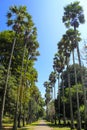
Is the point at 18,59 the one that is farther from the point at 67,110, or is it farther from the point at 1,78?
the point at 67,110

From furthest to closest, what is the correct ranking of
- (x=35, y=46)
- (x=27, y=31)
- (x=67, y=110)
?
(x=67, y=110) → (x=35, y=46) → (x=27, y=31)

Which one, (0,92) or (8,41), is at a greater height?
(8,41)

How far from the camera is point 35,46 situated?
4384 centimetres

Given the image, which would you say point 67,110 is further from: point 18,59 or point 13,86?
point 13,86

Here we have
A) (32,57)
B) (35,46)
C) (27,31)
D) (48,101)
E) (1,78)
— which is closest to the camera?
(1,78)

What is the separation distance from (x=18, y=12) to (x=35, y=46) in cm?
1259

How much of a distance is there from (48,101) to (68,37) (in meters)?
106

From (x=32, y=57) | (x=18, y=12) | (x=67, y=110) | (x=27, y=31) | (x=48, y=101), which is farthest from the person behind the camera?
(x=48, y=101)

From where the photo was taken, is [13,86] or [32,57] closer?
[13,86]

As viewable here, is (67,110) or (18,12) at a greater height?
(18,12)

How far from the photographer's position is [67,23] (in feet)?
116

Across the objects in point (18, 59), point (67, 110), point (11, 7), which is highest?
point (11, 7)

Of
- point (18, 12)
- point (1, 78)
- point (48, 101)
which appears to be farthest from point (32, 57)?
point (48, 101)

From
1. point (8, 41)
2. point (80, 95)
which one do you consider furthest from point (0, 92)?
point (80, 95)
